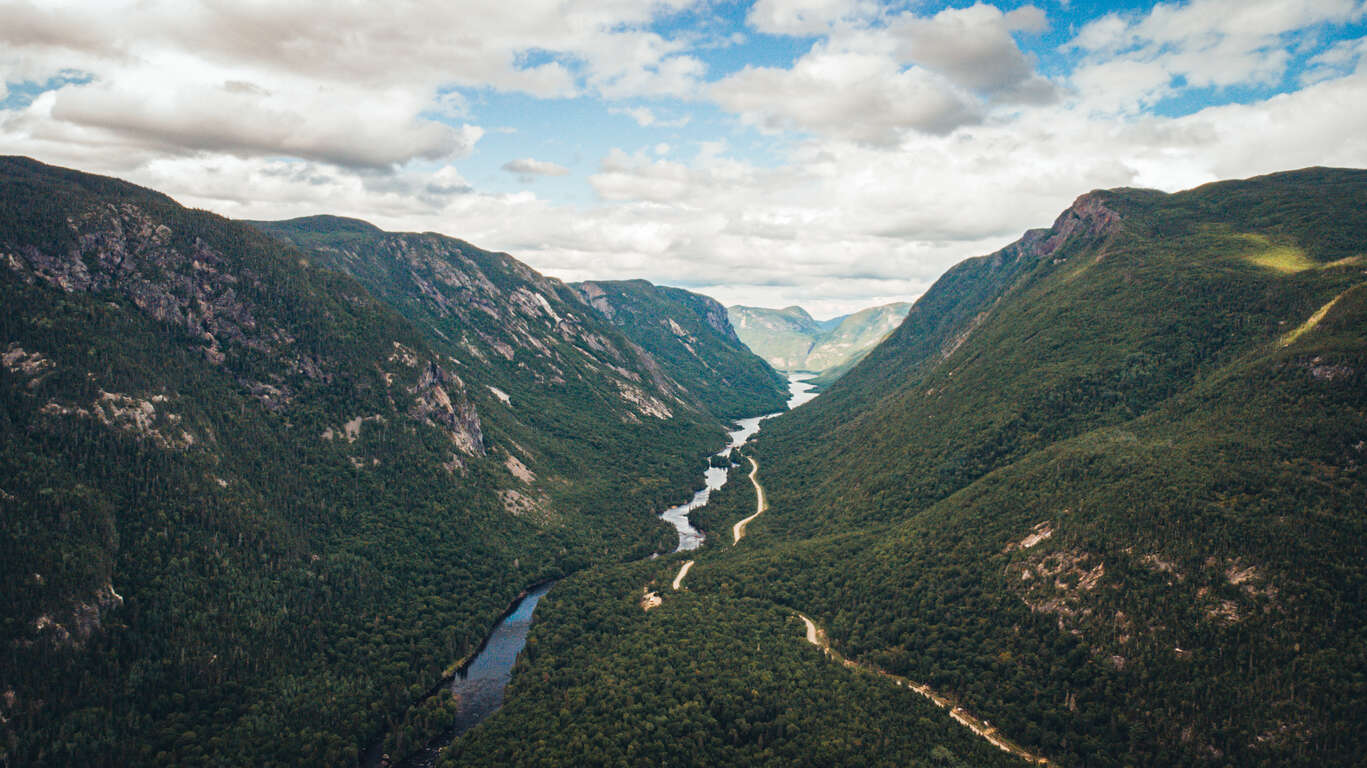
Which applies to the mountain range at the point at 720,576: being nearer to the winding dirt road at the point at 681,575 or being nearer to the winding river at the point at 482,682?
the winding river at the point at 482,682

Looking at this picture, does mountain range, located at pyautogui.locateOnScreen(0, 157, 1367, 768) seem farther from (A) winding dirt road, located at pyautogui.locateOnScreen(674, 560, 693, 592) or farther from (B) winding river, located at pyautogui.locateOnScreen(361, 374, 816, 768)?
(A) winding dirt road, located at pyautogui.locateOnScreen(674, 560, 693, 592)

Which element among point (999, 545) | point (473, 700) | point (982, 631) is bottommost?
point (473, 700)

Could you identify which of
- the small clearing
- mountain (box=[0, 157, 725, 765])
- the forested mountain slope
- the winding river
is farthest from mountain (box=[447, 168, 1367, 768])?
mountain (box=[0, 157, 725, 765])

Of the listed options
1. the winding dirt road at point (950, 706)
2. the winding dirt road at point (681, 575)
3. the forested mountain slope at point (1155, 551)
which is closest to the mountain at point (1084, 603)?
the forested mountain slope at point (1155, 551)

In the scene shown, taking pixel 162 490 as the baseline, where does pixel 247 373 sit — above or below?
above

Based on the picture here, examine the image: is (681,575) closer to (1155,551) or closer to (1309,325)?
(1155,551)

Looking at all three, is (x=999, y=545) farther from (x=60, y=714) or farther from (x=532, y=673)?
(x=60, y=714)

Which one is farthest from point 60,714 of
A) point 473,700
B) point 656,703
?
point 656,703

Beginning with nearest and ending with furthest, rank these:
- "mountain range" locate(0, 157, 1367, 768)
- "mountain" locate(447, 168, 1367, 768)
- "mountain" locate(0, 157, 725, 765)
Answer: "mountain" locate(447, 168, 1367, 768) → "mountain range" locate(0, 157, 1367, 768) → "mountain" locate(0, 157, 725, 765)
